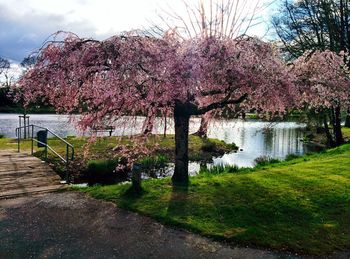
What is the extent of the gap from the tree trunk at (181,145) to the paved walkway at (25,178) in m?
3.73

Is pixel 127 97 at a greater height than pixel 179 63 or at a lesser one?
lesser

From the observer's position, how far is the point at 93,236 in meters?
7.49

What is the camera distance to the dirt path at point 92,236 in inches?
265

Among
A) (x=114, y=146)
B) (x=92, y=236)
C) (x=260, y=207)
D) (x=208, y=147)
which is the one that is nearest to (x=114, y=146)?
(x=114, y=146)

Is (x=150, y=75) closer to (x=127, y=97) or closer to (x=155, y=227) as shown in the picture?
(x=127, y=97)

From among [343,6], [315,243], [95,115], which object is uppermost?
[343,6]

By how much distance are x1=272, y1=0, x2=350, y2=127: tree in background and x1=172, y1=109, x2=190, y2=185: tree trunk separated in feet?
60.1

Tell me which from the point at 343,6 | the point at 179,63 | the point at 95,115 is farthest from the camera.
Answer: the point at 343,6

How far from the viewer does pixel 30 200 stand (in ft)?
33.7

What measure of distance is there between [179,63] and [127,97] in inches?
67.3

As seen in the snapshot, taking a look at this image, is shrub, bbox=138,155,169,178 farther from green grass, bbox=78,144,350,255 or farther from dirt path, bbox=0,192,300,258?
dirt path, bbox=0,192,300,258

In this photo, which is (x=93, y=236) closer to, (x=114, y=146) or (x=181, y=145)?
(x=181, y=145)

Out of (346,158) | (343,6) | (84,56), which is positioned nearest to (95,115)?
(84,56)

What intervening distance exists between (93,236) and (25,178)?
Answer: 6354mm
